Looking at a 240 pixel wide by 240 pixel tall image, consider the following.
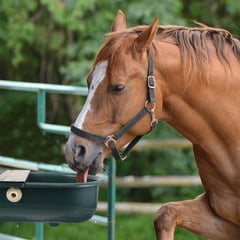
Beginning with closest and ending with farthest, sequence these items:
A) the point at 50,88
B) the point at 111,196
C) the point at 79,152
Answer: the point at 79,152 → the point at 111,196 → the point at 50,88

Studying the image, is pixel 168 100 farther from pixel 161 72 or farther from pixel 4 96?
pixel 4 96

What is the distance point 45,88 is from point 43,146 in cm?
83

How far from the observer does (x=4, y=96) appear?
9766 millimetres

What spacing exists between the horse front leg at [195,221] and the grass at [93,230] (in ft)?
7.01

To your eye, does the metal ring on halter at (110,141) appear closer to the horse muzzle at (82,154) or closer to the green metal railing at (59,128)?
the horse muzzle at (82,154)

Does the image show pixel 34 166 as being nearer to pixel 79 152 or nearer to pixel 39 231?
pixel 39 231

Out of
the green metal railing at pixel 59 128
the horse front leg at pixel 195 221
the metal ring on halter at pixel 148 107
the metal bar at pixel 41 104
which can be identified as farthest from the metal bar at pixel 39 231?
the metal ring on halter at pixel 148 107

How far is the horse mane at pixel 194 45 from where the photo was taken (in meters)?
3.85

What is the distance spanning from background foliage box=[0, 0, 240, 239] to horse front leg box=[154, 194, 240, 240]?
3515 mm

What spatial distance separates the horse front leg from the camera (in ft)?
13.6

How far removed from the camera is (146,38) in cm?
379

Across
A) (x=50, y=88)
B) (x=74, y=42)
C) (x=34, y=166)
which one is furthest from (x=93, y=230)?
(x=74, y=42)

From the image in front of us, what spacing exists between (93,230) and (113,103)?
327 cm

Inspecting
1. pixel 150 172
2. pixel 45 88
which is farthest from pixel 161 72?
pixel 150 172
